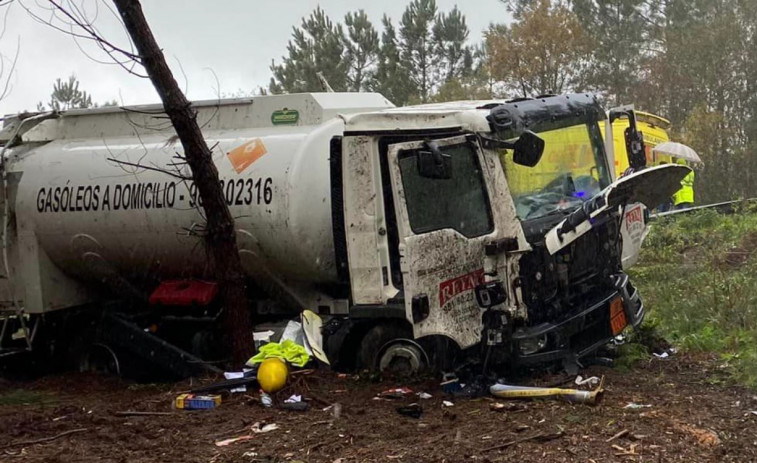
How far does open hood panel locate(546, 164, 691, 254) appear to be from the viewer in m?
6.18

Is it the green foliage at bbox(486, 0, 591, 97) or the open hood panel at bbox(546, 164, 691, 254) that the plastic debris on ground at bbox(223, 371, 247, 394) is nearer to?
the open hood panel at bbox(546, 164, 691, 254)

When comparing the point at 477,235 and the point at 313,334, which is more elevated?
the point at 477,235

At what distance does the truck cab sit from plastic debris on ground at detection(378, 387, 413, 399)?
42 centimetres

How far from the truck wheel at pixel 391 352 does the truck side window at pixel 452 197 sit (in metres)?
1.02

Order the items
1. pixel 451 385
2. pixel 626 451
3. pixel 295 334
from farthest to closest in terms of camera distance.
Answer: pixel 295 334 < pixel 451 385 < pixel 626 451

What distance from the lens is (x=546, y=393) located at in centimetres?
601

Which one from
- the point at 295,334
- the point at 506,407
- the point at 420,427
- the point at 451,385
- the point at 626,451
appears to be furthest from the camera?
the point at 295,334

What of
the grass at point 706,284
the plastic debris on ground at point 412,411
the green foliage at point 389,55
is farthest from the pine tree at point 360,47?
the plastic debris on ground at point 412,411

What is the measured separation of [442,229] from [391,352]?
1240 millimetres

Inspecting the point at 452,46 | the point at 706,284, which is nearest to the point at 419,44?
the point at 452,46

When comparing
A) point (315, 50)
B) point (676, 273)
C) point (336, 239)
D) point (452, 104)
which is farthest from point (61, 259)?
point (315, 50)

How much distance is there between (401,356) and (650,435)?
93.0 inches


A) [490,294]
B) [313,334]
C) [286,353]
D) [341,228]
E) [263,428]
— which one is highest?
[341,228]

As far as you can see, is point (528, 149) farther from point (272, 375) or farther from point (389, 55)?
point (389, 55)
